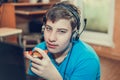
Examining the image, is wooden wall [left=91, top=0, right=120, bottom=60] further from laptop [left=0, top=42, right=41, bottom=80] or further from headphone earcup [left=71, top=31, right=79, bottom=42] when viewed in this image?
laptop [left=0, top=42, right=41, bottom=80]

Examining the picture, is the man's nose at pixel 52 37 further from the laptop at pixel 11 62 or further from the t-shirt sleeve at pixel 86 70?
the laptop at pixel 11 62

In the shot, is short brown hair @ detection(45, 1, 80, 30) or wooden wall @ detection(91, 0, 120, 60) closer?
short brown hair @ detection(45, 1, 80, 30)

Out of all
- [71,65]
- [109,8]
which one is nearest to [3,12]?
[109,8]

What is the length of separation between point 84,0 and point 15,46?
313 cm

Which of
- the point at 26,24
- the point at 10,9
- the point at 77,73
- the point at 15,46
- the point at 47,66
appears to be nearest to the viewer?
the point at 15,46

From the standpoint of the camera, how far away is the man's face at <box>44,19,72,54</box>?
847mm

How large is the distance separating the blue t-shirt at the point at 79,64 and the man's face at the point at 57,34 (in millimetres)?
127

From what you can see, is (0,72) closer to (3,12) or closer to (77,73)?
(77,73)

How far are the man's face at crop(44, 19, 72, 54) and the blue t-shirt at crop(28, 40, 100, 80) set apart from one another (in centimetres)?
13

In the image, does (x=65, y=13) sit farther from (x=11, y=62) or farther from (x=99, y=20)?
(x=99, y=20)

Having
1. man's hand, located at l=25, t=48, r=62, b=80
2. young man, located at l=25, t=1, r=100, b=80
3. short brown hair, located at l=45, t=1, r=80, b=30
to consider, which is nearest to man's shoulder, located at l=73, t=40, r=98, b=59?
young man, located at l=25, t=1, r=100, b=80

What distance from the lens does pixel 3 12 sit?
3146mm

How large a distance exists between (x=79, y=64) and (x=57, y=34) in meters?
0.20

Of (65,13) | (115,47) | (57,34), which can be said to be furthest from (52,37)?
(115,47)
